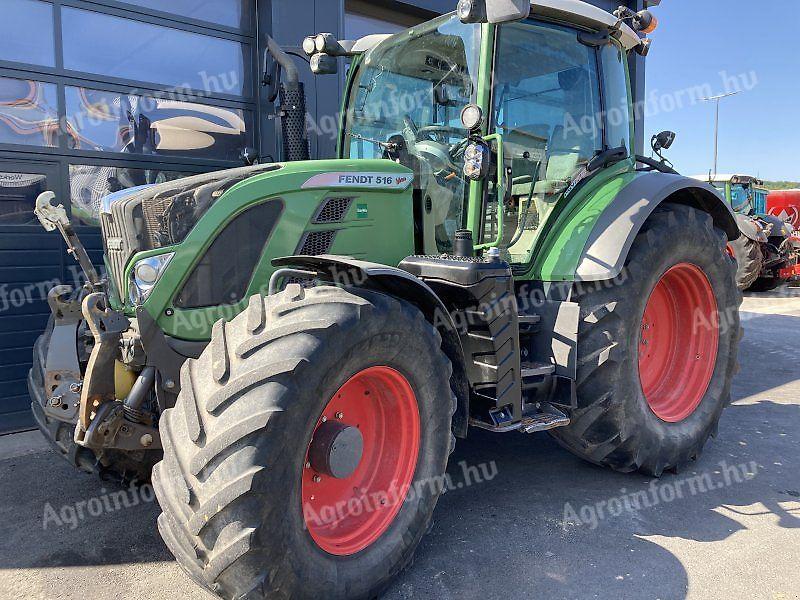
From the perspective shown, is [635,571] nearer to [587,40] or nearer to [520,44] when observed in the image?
[520,44]

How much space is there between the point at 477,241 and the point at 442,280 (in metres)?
0.59

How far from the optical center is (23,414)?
4.88 metres

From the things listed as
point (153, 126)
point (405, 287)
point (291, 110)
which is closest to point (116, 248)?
point (405, 287)

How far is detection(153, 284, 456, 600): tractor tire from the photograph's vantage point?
6.44 feet

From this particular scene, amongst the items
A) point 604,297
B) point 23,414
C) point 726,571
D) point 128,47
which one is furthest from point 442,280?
point 128,47

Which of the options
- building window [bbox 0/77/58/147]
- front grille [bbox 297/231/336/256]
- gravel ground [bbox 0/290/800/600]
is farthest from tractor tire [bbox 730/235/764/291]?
building window [bbox 0/77/58/147]

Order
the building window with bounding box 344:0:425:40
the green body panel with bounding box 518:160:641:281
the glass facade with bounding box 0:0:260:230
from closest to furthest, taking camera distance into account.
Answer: the green body panel with bounding box 518:160:641:281 < the glass facade with bounding box 0:0:260:230 < the building window with bounding box 344:0:425:40

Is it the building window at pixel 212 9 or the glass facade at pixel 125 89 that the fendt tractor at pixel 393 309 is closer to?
the glass facade at pixel 125 89

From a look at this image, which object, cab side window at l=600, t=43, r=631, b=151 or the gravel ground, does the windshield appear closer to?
cab side window at l=600, t=43, r=631, b=151

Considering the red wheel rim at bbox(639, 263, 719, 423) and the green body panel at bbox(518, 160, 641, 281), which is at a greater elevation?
the green body panel at bbox(518, 160, 641, 281)

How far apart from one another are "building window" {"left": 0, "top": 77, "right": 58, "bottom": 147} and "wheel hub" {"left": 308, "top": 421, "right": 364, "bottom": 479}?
13.3 ft

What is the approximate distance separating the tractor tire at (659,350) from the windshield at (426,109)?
0.86 metres

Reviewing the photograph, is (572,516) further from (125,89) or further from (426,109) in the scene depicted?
(125,89)

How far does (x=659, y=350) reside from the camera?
411cm
